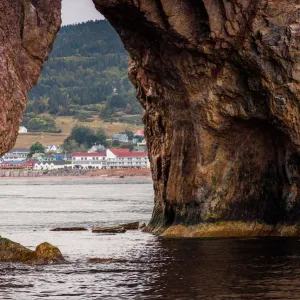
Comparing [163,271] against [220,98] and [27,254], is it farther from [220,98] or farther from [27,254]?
[220,98]

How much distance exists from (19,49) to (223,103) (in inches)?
454

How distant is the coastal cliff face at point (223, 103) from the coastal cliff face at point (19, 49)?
4.22 m

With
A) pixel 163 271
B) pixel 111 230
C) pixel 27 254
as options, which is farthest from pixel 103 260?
pixel 111 230

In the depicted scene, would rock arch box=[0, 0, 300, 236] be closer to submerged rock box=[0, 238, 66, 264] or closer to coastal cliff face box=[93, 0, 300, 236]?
coastal cliff face box=[93, 0, 300, 236]

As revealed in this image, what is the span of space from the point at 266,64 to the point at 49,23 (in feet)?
35.7

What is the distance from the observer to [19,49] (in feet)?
138

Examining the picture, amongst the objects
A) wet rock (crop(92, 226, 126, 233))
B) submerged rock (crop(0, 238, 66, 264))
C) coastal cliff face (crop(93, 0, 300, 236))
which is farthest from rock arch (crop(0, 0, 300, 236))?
submerged rock (crop(0, 238, 66, 264))

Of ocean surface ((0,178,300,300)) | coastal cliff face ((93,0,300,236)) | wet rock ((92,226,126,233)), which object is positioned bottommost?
ocean surface ((0,178,300,300))

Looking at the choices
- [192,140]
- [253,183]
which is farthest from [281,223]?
[192,140]

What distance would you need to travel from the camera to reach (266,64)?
46125mm

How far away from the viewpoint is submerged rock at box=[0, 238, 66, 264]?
130 ft

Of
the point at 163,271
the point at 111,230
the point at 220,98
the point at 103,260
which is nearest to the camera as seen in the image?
the point at 163,271

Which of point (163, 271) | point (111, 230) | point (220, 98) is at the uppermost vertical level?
point (220, 98)

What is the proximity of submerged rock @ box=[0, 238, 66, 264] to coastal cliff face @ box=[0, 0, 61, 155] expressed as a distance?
416cm
